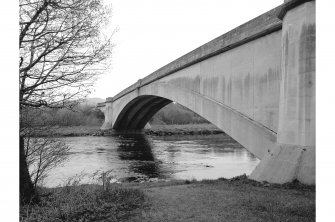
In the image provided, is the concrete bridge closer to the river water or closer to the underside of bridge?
the river water

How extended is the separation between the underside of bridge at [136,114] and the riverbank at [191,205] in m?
23.6

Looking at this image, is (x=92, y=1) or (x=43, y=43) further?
(x=92, y=1)

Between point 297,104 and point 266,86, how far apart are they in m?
2.56

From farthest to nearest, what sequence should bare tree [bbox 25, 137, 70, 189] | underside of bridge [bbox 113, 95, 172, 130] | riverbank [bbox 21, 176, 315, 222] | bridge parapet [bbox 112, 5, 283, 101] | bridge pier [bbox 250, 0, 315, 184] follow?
1. underside of bridge [bbox 113, 95, 172, 130]
2. bridge parapet [bbox 112, 5, 283, 101]
3. bare tree [bbox 25, 137, 70, 189]
4. bridge pier [bbox 250, 0, 315, 184]
5. riverbank [bbox 21, 176, 315, 222]

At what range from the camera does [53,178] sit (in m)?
11.2

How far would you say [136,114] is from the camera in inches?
1438

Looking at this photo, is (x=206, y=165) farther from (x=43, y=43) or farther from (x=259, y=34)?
(x=43, y=43)

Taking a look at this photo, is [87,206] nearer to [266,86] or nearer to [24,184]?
[24,184]

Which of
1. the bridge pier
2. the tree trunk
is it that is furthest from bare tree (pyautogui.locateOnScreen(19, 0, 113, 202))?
the bridge pier

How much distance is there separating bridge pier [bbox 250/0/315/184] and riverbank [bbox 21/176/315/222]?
1.33ft

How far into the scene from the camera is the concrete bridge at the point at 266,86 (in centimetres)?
583

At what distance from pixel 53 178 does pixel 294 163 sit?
9001 mm

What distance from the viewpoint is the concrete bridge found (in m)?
5.83

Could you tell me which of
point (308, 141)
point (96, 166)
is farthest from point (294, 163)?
point (96, 166)
